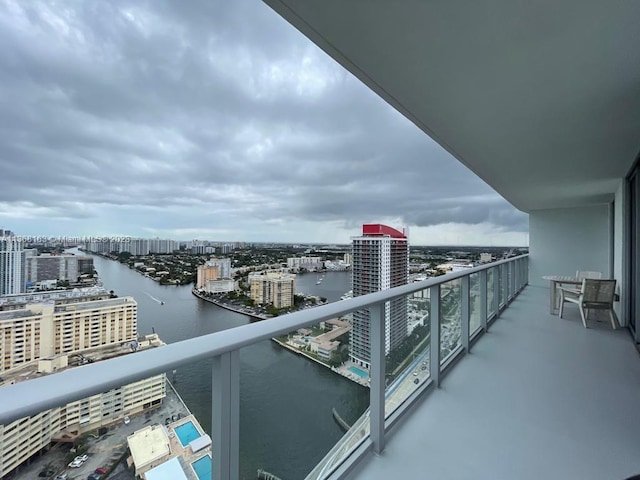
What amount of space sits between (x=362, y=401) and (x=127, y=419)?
1.46 m

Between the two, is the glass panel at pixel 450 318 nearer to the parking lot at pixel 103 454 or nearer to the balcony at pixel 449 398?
the balcony at pixel 449 398

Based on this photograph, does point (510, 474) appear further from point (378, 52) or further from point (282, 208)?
point (282, 208)

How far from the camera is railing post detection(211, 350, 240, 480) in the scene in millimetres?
1032

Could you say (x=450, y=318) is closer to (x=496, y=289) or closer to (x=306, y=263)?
(x=496, y=289)

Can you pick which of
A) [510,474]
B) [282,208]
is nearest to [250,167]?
[282,208]

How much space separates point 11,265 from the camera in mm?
3271

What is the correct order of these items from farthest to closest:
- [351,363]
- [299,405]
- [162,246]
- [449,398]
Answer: [162,246]
[449,398]
[351,363]
[299,405]

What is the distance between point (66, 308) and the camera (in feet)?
7.27

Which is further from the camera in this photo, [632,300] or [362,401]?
[632,300]

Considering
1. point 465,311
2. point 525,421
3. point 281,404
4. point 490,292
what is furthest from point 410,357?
point 490,292

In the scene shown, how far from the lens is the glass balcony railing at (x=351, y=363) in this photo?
688 mm

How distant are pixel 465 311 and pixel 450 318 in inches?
27.5

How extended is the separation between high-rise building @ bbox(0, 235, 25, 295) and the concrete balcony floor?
3.76 meters

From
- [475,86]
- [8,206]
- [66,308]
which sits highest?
[475,86]
